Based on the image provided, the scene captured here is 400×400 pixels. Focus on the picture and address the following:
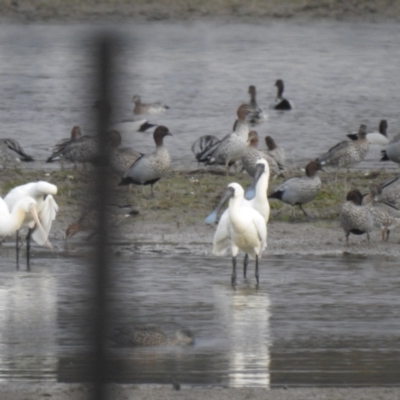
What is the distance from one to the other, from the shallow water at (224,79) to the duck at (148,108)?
232mm

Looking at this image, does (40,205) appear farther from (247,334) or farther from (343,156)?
(343,156)

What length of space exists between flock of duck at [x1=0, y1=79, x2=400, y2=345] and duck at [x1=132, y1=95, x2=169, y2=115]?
595 centimetres

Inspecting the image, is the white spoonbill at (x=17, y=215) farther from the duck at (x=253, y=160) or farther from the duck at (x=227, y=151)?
the duck at (x=227, y=151)

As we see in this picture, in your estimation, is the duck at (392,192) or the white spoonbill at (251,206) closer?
the white spoonbill at (251,206)

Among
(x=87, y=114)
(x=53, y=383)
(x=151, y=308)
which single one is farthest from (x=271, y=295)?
(x=87, y=114)

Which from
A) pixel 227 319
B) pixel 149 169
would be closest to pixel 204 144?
pixel 149 169

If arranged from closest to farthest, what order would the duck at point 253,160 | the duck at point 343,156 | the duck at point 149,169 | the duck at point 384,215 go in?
1. the duck at point 384,215
2. the duck at point 149,169
3. the duck at point 253,160
4. the duck at point 343,156

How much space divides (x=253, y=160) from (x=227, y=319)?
18.7 ft

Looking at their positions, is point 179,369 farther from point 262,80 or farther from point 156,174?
point 262,80

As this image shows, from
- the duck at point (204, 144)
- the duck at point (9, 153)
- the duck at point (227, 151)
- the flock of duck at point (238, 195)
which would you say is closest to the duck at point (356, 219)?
the flock of duck at point (238, 195)

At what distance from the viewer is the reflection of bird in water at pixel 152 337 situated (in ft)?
20.4

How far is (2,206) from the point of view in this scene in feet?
31.7

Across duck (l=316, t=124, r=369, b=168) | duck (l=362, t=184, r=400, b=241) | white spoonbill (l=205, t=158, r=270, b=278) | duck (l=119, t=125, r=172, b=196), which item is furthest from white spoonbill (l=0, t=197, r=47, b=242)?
duck (l=316, t=124, r=369, b=168)

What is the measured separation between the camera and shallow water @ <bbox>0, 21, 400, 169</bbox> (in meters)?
18.8
